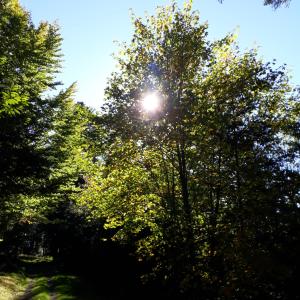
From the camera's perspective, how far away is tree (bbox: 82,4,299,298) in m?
7.93

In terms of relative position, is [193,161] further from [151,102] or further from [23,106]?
[23,106]

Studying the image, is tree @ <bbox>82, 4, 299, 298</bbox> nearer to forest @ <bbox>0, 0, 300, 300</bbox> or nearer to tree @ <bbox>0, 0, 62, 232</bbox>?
forest @ <bbox>0, 0, 300, 300</bbox>

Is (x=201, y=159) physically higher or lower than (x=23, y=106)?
lower

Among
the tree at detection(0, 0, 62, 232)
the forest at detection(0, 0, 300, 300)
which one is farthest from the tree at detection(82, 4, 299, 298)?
the tree at detection(0, 0, 62, 232)

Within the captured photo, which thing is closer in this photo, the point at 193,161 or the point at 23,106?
the point at 193,161

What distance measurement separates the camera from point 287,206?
7.79 meters

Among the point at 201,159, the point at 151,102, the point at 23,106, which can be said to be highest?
the point at 23,106

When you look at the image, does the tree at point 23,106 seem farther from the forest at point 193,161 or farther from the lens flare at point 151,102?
the lens flare at point 151,102

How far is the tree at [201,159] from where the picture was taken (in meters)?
7.93

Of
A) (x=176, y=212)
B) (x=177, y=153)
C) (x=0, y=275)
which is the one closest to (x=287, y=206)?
(x=176, y=212)

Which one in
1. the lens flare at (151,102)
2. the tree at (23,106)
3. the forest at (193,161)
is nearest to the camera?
the forest at (193,161)

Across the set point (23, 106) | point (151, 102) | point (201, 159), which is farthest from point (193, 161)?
point (23, 106)

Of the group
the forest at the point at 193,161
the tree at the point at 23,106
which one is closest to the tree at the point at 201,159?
the forest at the point at 193,161

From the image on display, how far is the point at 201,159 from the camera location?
995cm
